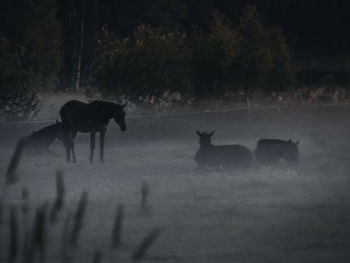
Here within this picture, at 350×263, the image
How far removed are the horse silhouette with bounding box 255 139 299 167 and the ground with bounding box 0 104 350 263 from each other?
0.84 feet

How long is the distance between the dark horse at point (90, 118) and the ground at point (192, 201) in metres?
0.71

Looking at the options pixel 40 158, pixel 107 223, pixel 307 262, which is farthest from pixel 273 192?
pixel 40 158

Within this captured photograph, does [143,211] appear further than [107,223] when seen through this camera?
Yes

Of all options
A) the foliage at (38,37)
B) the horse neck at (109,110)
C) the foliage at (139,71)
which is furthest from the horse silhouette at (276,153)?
the foliage at (38,37)

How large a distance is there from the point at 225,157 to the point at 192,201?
11.2 feet

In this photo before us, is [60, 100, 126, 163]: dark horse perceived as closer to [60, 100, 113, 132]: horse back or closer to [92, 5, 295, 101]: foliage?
[60, 100, 113, 132]: horse back

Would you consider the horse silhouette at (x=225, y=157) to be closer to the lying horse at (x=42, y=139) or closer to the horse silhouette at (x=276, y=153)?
the horse silhouette at (x=276, y=153)

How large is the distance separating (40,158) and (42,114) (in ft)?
51.2

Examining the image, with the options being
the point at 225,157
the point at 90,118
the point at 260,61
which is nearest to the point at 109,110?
the point at 90,118

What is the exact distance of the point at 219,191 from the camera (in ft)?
39.3

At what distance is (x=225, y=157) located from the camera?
1433cm

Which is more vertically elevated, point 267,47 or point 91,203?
point 267,47

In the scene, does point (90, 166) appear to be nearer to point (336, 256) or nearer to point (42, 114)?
point (336, 256)

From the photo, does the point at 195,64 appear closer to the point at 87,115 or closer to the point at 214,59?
the point at 214,59
